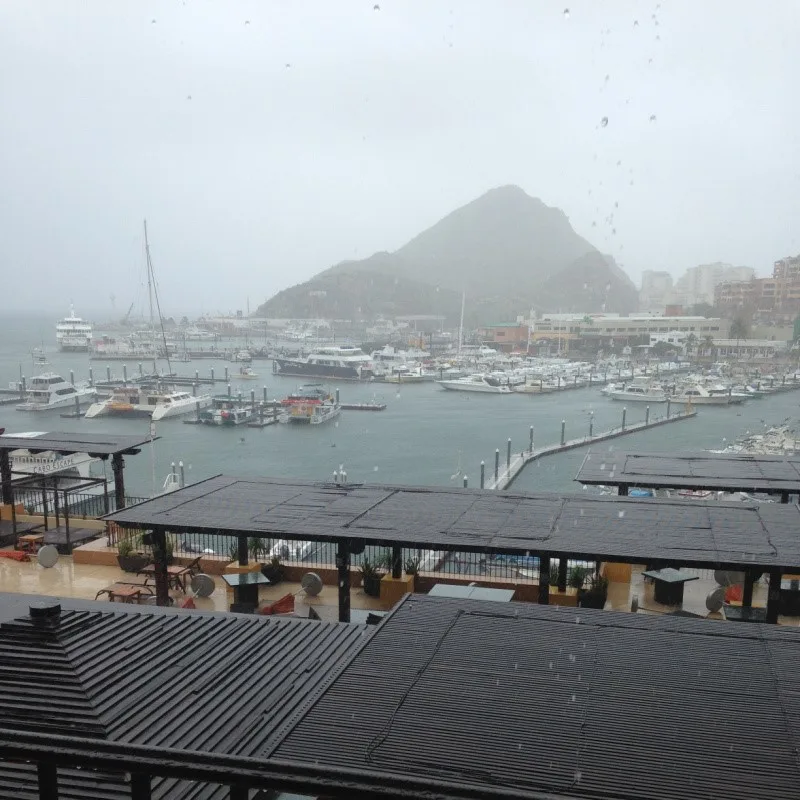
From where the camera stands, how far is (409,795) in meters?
0.68

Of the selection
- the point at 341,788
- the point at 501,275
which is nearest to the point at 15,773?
the point at 341,788

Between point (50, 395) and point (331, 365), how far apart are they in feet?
61.9

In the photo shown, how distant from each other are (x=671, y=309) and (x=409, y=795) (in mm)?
58660

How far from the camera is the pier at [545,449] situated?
790 inches

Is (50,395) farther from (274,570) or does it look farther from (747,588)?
(747,588)

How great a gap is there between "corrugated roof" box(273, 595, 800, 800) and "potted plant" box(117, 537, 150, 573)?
3338mm

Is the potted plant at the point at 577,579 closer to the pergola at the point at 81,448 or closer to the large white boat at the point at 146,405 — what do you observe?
the pergola at the point at 81,448

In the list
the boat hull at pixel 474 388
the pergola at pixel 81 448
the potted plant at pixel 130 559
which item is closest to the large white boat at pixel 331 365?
the boat hull at pixel 474 388

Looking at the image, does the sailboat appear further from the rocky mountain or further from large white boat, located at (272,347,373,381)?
the rocky mountain

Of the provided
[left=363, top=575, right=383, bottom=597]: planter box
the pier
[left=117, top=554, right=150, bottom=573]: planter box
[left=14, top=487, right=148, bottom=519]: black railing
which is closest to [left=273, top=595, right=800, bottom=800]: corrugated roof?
[left=363, top=575, right=383, bottom=597]: planter box

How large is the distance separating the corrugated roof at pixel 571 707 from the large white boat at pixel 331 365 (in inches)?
1781

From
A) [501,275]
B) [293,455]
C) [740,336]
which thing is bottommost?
[293,455]

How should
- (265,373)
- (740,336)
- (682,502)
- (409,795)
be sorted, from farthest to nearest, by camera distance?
(265,373), (740,336), (682,502), (409,795)

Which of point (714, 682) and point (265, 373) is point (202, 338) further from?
point (714, 682)
